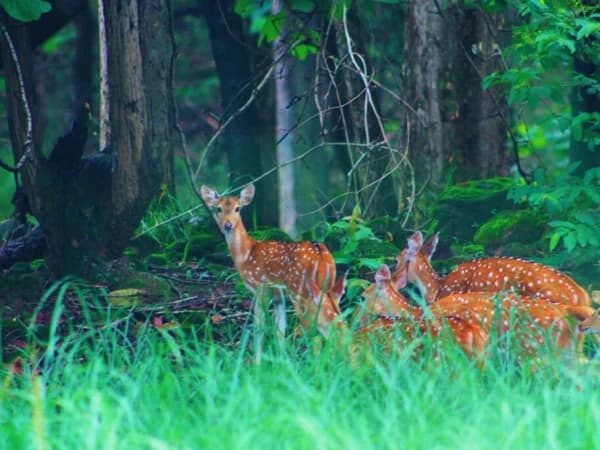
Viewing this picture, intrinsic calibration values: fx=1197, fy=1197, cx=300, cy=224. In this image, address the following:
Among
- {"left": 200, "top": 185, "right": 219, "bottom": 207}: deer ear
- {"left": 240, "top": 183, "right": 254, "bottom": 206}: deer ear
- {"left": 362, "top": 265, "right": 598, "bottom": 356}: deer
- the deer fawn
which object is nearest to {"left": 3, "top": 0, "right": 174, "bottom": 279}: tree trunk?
{"left": 200, "top": 185, "right": 219, "bottom": 207}: deer ear

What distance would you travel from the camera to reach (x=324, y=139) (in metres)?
8.69

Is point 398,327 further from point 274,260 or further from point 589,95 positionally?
point 589,95

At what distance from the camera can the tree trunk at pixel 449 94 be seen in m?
10.4

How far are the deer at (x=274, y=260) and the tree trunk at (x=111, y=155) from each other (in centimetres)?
83

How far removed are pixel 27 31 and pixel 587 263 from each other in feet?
13.6

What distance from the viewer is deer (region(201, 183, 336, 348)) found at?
7609 millimetres

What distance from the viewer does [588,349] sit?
6582mm

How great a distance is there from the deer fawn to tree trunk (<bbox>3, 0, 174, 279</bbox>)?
2174 mm

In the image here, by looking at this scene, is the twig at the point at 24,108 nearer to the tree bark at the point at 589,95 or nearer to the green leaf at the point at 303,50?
the green leaf at the point at 303,50

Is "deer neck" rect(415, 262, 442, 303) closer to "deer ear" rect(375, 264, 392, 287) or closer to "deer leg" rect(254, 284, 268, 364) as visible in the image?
"deer ear" rect(375, 264, 392, 287)

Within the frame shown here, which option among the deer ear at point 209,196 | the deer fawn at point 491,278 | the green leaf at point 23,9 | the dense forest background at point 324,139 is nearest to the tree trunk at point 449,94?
the dense forest background at point 324,139

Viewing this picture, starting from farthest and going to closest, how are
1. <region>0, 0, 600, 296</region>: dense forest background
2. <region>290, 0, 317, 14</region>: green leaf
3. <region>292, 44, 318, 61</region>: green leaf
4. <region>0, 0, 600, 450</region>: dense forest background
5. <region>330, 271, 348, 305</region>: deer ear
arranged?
<region>292, 44, 318, 61</region>: green leaf, <region>290, 0, 317, 14</region>: green leaf, <region>0, 0, 600, 296</region>: dense forest background, <region>330, 271, 348, 305</region>: deer ear, <region>0, 0, 600, 450</region>: dense forest background

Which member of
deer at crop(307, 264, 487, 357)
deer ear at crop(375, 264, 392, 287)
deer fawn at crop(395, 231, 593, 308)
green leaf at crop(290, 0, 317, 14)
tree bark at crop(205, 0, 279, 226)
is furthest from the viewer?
tree bark at crop(205, 0, 279, 226)

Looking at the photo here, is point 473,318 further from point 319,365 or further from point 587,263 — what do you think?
point 587,263
